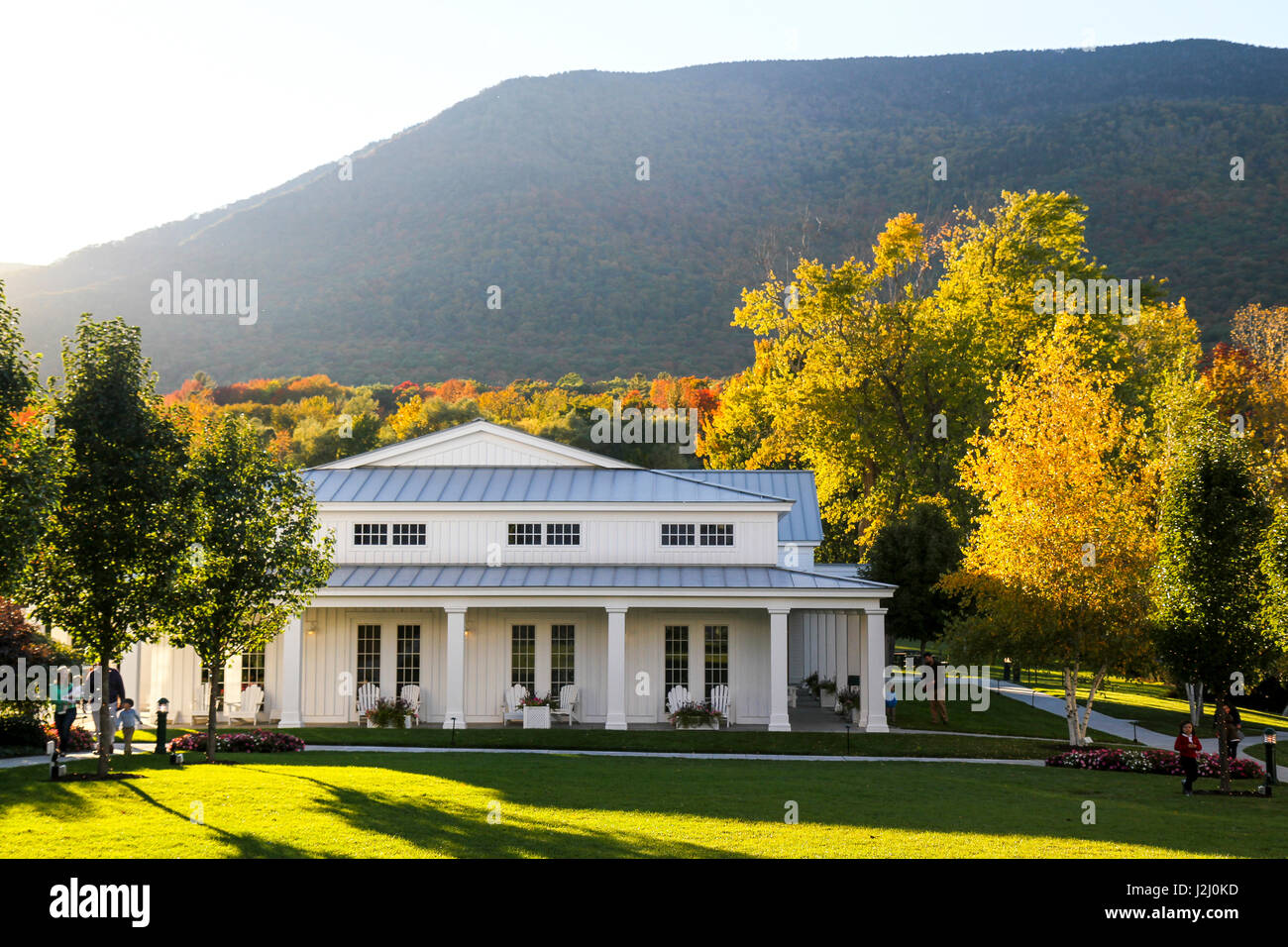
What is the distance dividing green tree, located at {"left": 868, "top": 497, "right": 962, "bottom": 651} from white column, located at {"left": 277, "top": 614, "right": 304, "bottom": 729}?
784 inches

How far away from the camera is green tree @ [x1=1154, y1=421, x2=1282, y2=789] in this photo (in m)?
21.0

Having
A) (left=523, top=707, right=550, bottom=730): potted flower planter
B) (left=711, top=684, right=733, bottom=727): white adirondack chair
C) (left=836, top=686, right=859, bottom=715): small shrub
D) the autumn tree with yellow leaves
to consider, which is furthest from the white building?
the autumn tree with yellow leaves

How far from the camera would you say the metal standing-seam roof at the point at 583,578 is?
29391 millimetres

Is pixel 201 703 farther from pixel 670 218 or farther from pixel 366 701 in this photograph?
pixel 670 218

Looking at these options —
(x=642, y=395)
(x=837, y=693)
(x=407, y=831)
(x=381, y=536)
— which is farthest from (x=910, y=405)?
(x=642, y=395)

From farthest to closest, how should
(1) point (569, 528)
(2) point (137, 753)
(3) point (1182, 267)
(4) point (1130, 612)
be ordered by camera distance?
(3) point (1182, 267) → (1) point (569, 528) → (4) point (1130, 612) → (2) point (137, 753)

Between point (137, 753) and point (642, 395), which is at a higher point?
point (642, 395)

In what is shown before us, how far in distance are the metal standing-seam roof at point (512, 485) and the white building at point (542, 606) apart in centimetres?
10

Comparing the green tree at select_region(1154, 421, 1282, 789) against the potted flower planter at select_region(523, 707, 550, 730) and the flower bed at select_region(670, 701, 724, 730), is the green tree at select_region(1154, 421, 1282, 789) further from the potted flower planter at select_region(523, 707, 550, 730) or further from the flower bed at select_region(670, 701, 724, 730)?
the potted flower planter at select_region(523, 707, 550, 730)

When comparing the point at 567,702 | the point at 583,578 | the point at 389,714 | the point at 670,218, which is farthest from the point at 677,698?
the point at 670,218

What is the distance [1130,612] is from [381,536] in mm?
20903

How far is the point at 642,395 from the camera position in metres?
98.8

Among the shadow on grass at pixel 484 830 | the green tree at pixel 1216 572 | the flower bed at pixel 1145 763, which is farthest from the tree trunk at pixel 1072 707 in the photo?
the shadow on grass at pixel 484 830
